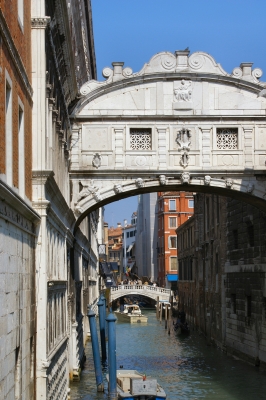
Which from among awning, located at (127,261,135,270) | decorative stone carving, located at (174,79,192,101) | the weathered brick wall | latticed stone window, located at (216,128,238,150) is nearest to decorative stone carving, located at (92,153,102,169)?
decorative stone carving, located at (174,79,192,101)

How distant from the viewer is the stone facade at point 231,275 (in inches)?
887

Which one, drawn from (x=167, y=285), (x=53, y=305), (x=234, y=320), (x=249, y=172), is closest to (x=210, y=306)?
(x=234, y=320)

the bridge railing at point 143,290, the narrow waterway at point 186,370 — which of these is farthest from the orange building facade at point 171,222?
the narrow waterway at point 186,370

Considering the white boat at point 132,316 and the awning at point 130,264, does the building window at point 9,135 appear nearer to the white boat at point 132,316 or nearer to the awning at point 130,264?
the white boat at point 132,316

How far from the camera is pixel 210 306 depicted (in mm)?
32250

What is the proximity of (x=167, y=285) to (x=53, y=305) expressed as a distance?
184 ft

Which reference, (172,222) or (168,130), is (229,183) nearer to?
(168,130)

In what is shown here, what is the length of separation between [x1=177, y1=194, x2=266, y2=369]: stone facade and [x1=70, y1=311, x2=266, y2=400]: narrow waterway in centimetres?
60

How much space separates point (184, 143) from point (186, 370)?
8.68 meters

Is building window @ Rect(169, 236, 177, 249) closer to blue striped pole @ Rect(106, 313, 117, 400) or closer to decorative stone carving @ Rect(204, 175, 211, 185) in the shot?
decorative stone carving @ Rect(204, 175, 211, 185)

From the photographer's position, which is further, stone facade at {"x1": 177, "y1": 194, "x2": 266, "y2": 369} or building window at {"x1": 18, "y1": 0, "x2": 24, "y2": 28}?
stone facade at {"x1": 177, "y1": 194, "x2": 266, "y2": 369}

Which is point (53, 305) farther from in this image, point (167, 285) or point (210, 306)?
point (167, 285)

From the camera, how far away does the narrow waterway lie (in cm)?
1950

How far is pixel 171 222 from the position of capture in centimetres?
7150
